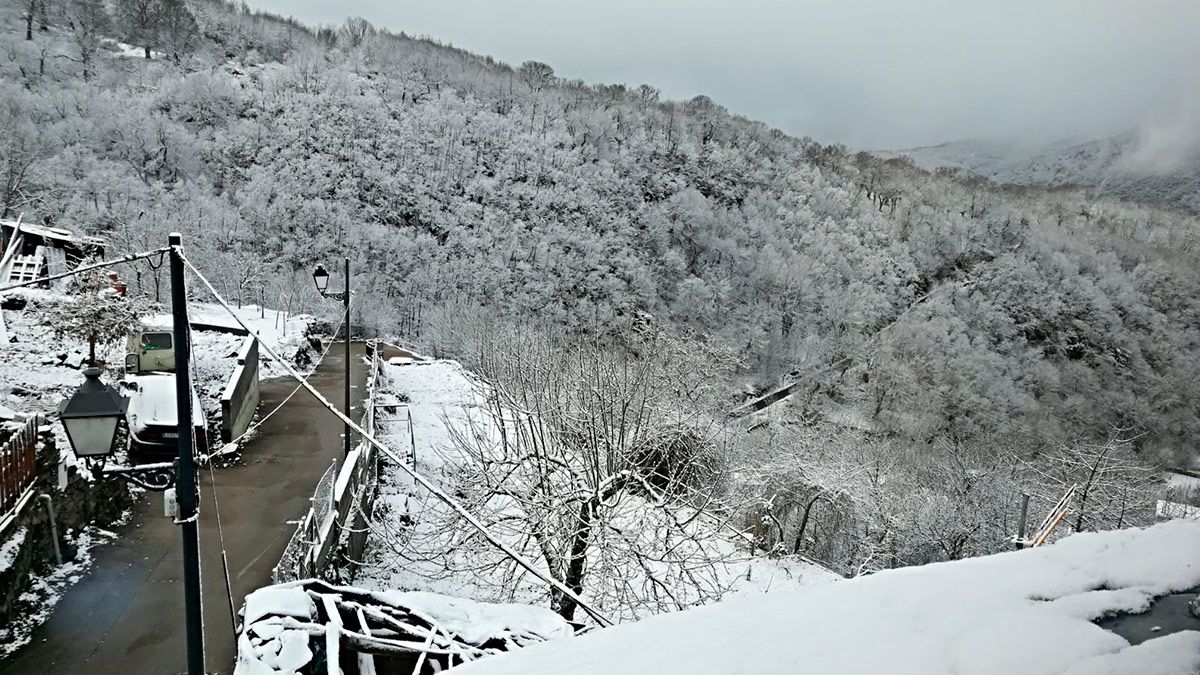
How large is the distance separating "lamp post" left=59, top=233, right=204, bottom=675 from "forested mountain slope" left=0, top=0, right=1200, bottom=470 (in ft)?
72.1

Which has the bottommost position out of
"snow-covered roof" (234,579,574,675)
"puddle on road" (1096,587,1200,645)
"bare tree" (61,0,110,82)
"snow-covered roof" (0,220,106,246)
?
"snow-covered roof" (234,579,574,675)

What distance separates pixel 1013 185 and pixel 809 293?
2445 inches

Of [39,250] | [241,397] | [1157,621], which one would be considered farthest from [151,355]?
[1157,621]

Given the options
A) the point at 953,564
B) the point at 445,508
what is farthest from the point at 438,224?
the point at 953,564

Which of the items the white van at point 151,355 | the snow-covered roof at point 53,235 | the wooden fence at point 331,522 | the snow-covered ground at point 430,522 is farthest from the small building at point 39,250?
the wooden fence at point 331,522

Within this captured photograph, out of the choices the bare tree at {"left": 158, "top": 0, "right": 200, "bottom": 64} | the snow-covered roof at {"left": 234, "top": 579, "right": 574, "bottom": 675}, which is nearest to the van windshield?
the snow-covered roof at {"left": 234, "top": 579, "right": 574, "bottom": 675}

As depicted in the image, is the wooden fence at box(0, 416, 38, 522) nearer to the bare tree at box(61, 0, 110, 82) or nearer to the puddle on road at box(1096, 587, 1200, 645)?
the puddle on road at box(1096, 587, 1200, 645)

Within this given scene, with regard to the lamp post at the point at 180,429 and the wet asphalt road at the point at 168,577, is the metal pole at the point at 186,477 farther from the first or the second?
the wet asphalt road at the point at 168,577

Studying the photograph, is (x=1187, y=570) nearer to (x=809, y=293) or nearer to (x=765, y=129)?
(x=809, y=293)

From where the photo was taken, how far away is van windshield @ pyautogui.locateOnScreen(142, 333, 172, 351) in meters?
13.0

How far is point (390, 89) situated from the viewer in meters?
79.2

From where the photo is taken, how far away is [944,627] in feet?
7.97

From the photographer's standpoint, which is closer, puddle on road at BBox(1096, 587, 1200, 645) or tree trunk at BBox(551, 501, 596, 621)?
puddle on road at BBox(1096, 587, 1200, 645)

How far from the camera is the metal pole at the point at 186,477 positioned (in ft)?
11.3
